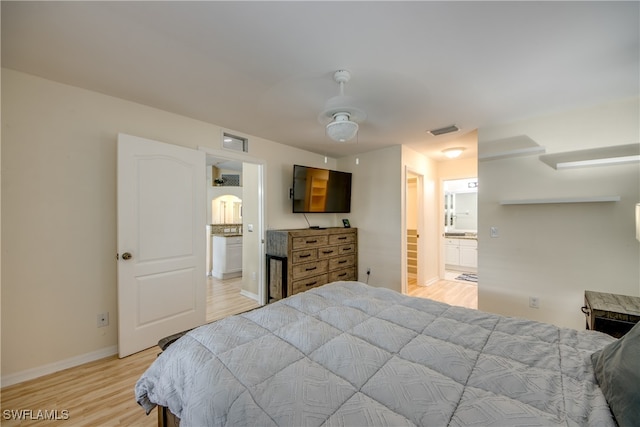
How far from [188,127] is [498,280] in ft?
13.2

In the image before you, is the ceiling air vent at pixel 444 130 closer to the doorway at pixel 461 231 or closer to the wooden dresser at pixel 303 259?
the wooden dresser at pixel 303 259

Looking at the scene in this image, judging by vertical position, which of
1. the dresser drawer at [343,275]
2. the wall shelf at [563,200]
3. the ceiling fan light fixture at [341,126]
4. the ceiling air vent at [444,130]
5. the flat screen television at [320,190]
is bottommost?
the dresser drawer at [343,275]

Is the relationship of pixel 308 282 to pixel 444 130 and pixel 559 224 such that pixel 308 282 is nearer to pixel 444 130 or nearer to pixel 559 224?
pixel 444 130

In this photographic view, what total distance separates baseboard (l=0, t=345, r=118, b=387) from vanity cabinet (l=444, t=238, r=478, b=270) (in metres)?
6.14

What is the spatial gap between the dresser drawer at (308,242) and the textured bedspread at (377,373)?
1.86 metres

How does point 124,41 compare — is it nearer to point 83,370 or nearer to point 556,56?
point 83,370

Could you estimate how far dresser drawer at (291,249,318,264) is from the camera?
3.35 metres

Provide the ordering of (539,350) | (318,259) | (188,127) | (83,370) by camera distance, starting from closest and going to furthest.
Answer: (539,350)
(83,370)
(188,127)
(318,259)

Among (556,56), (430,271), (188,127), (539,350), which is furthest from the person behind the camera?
→ (430,271)

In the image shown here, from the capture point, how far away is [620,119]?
2330 millimetres

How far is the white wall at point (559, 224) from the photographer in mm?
2309

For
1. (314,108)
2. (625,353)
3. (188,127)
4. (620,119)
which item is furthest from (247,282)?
(620,119)

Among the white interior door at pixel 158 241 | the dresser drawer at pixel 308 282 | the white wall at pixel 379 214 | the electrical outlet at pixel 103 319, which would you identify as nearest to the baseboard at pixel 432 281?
the white wall at pixel 379 214

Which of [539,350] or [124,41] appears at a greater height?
[124,41]
